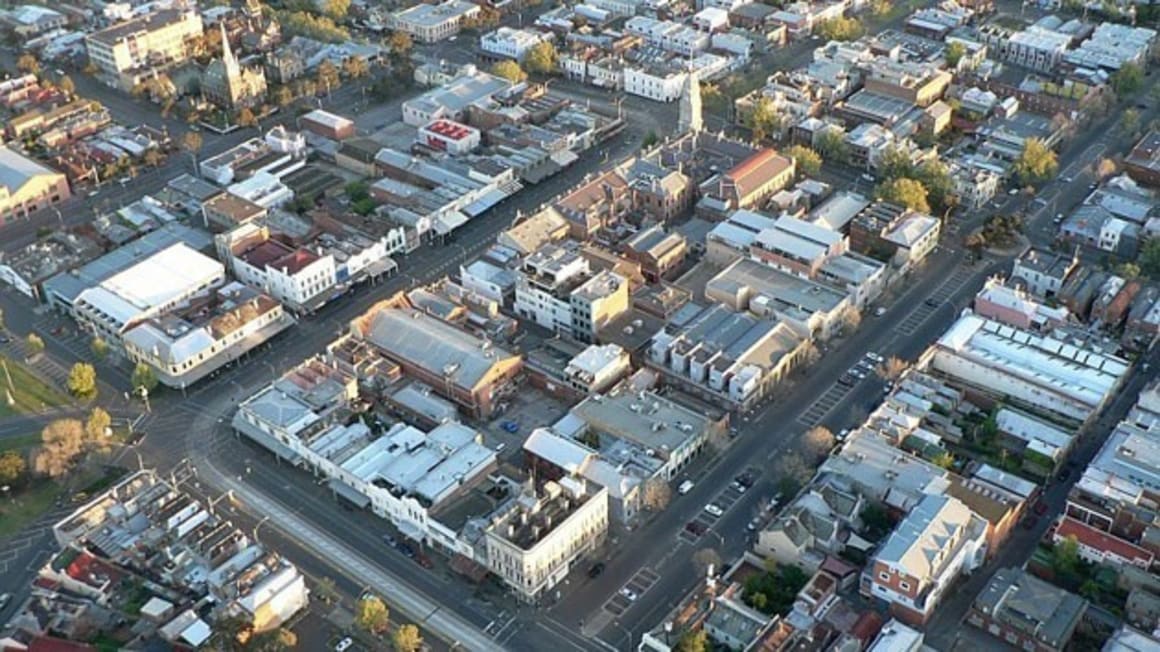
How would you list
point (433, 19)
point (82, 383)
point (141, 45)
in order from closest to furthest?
point (82, 383) < point (141, 45) < point (433, 19)

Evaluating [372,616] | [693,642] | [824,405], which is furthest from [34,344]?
[824,405]

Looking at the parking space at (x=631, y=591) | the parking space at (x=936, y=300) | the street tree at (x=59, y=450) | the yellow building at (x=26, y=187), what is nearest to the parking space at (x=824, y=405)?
the parking space at (x=936, y=300)

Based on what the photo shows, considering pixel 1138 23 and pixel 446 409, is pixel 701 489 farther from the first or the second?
pixel 1138 23

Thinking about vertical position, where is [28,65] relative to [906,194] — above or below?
above

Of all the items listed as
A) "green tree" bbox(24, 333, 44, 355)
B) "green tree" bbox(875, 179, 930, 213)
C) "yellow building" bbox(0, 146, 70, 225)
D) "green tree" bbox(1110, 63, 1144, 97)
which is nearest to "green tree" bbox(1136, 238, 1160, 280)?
"green tree" bbox(875, 179, 930, 213)

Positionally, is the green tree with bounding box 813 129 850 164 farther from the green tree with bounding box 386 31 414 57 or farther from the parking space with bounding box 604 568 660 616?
the parking space with bounding box 604 568 660 616

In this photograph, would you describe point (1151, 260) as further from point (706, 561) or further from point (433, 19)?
point (433, 19)

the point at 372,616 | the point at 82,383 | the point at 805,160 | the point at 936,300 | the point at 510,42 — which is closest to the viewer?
the point at 372,616

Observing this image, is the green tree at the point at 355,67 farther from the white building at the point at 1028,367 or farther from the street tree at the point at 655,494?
the street tree at the point at 655,494
